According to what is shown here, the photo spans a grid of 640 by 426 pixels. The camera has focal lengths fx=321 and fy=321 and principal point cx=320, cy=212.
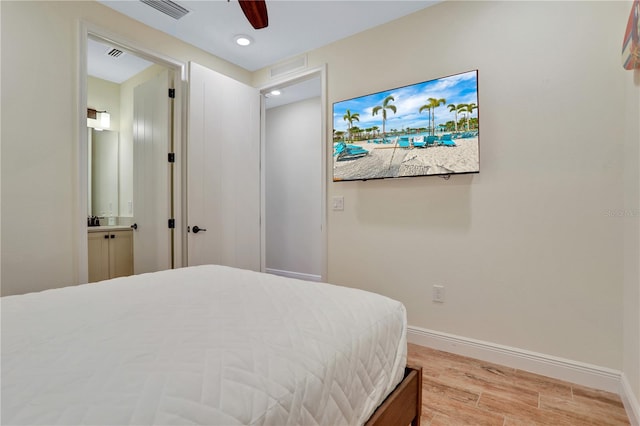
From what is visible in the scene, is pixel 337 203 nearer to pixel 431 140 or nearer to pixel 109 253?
pixel 431 140

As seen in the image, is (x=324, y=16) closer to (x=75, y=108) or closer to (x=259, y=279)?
(x=75, y=108)

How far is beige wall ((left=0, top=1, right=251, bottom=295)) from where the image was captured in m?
2.06

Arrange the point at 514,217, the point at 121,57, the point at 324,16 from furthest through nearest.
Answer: the point at 121,57 → the point at 324,16 → the point at 514,217

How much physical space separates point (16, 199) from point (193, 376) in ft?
7.28

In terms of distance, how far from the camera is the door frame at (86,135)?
2.37 metres

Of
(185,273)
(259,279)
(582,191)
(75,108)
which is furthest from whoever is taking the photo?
(75,108)

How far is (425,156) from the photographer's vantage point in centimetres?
244

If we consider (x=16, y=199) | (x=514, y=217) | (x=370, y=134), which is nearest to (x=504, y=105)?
(x=514, y=217)

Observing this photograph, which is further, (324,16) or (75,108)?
(324,16)

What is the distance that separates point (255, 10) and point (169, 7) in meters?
1.41

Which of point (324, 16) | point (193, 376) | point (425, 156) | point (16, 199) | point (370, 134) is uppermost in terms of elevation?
point (324, 16)

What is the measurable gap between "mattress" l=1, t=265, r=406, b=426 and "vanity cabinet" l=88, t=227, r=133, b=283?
2.26m

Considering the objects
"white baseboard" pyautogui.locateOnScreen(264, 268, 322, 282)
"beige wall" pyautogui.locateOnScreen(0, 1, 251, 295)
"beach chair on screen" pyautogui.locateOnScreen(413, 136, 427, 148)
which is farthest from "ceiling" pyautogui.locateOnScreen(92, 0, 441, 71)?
"white baseboard" pyautogui.locateOnScreen(264, 268, 322, 282)

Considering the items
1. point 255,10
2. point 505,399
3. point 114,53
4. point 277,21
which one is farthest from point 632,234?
point 114,53
